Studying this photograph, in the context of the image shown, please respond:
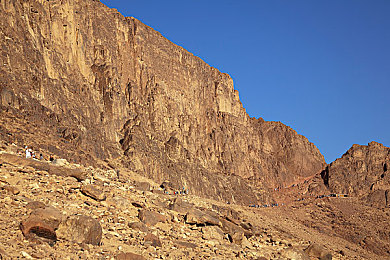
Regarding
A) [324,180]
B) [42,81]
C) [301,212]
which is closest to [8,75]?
[42,81]

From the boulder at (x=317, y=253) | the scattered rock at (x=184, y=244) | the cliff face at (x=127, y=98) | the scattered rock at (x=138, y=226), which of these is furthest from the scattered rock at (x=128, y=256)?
the cliff face at (x=127, y=98)

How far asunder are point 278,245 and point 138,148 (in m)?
47.1

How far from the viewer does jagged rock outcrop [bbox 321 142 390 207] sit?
359 feet

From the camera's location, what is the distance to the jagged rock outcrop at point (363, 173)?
10950 cm

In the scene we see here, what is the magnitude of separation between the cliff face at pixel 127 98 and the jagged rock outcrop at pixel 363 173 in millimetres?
12986

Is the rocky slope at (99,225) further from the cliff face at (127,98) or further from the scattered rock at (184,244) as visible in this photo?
the cliff face at (127,98)

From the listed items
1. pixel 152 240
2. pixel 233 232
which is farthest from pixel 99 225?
pixel 233 232

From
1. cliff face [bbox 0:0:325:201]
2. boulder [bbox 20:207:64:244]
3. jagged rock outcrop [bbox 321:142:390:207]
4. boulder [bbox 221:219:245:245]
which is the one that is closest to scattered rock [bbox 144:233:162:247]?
boulder [bbox 20:207:64:244]

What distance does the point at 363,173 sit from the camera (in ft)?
382

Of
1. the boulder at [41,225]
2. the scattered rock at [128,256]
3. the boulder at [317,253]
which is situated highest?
the boulder at [317,253]

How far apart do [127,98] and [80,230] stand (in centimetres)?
6612

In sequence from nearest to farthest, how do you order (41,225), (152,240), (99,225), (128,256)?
(41,225) → (128,256) → (99,225) → (152,240)

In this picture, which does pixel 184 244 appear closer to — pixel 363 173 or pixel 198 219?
pixel 198 219

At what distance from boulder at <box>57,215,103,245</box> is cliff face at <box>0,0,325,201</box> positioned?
1263 inches
